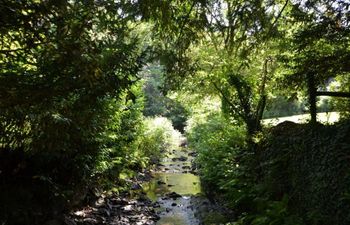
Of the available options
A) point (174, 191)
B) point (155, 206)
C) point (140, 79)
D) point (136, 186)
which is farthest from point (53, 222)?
point (174, 191)

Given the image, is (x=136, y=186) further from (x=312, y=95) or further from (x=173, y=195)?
(x=312, y=95)

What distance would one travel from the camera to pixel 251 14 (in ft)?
18.3

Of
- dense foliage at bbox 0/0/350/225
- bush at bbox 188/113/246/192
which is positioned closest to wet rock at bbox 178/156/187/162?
bush at bbox 188/113/246/192

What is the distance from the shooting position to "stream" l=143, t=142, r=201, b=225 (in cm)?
1032

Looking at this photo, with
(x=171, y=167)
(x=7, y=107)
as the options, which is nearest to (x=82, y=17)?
(x=7, y=107)

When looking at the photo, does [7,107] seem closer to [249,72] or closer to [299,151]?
[299,151]

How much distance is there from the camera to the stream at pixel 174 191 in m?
10.3

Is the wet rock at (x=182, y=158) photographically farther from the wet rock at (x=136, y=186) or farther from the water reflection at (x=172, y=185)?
the wet rock at (x=136, y=186)

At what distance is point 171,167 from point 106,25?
15.1 m

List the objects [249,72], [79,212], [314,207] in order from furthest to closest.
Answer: [249,72] → [79,212] → [314,207]

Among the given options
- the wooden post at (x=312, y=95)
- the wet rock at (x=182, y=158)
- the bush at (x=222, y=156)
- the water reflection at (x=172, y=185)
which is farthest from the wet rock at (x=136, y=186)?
the wet rock at (x=182, y=158)

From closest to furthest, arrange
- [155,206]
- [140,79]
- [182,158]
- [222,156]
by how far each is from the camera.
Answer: [140,79] → [222,156] → [155,206] → [182,158]

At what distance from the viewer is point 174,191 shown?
13.9 metres

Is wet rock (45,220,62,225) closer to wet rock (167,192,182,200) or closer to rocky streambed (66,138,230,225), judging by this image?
rocky streambed (66,138,230,225)
